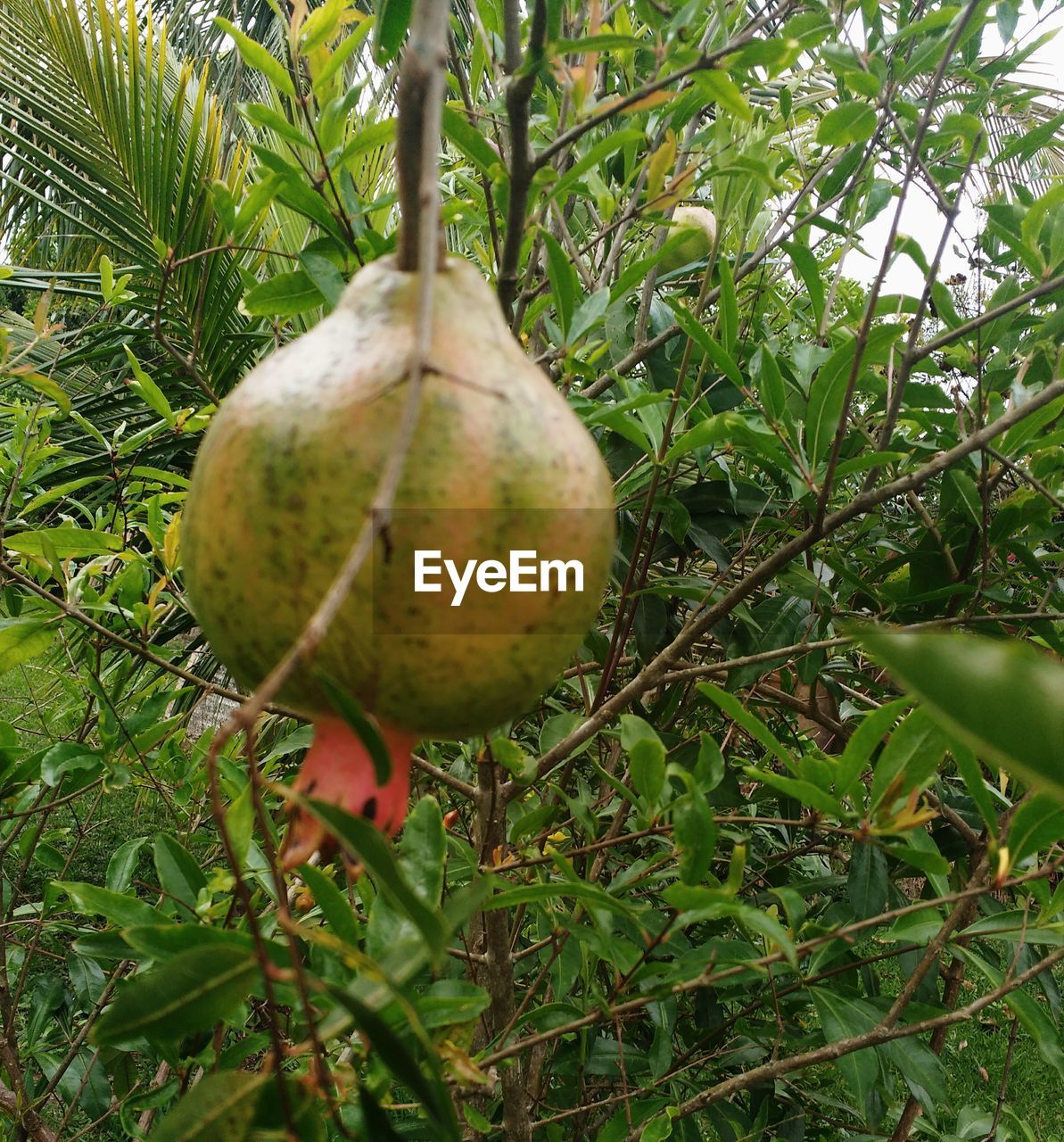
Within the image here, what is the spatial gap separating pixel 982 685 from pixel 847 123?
856 millimetres

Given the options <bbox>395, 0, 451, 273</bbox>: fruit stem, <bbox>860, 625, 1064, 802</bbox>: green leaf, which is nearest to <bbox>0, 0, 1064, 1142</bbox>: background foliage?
<bbox>860, 625, 1064, 802</bbox>: green leaf

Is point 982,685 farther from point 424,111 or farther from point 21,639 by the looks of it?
point 21,639

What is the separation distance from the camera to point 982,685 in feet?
0.79

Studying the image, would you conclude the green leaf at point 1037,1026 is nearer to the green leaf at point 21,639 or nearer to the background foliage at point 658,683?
the background foliage at point 658,683

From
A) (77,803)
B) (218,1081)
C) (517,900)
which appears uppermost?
(218,1081)

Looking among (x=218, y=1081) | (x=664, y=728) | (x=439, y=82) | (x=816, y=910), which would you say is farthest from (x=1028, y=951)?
(x=439, y=82)

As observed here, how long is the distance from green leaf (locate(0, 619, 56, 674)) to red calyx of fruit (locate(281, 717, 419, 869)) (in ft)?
2.25

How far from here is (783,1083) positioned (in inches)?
59.9

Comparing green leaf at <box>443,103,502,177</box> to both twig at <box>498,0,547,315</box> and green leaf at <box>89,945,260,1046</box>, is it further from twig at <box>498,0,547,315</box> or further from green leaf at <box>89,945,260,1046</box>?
green leaf at <box>89,945,260,1046</box>

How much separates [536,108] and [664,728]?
3.38 feet

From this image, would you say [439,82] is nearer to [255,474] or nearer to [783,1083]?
[255,474]

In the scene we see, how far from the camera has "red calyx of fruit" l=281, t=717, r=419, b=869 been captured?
1.36ft

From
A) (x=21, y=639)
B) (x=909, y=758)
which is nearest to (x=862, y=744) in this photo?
(x=909, y=758)

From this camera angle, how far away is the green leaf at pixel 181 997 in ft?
1.24
